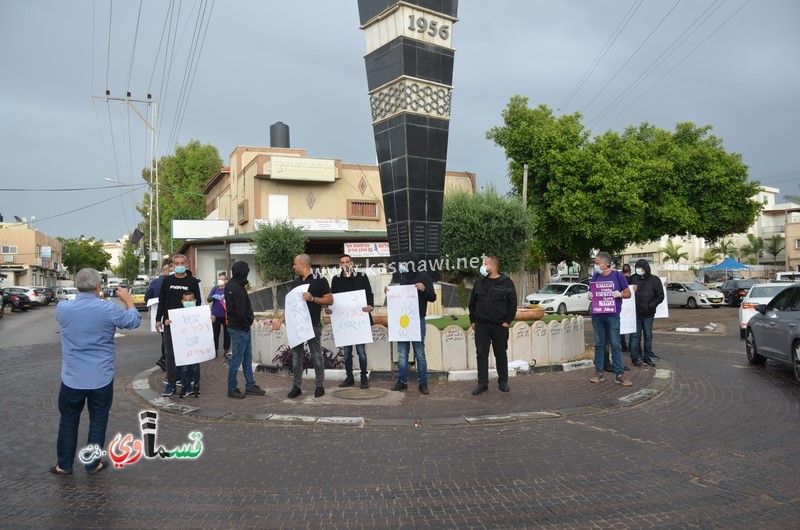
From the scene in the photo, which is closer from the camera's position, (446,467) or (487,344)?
(446,467)

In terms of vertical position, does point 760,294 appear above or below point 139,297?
above

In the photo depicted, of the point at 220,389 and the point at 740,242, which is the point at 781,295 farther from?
the point at 740,242

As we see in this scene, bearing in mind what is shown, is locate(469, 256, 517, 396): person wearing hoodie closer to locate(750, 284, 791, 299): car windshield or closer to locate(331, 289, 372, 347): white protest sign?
locate(331, 289, 372, 347): white protest sign

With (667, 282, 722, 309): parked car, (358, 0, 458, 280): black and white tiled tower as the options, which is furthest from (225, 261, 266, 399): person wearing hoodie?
(667, 282, 722, 309): parked car

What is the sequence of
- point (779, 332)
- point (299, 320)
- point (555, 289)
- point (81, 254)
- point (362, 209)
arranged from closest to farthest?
point (299, 320), point (779, 332), point (555, 289), point (362, 209), point (81, 254)

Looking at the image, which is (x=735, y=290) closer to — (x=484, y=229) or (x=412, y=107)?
(x=484, y=229)

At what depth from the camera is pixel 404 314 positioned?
8.37m

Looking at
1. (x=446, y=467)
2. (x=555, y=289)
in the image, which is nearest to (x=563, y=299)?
(x=555, y=289)

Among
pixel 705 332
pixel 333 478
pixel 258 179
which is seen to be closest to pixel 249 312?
pixel 333 478

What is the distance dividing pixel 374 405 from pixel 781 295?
784 centimetres

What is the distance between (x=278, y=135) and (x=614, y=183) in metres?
25.3

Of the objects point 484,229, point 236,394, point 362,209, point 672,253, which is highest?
point 362,209

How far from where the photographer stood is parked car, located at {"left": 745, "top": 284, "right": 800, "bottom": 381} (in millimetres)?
9102

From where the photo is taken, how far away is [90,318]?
195 inches
